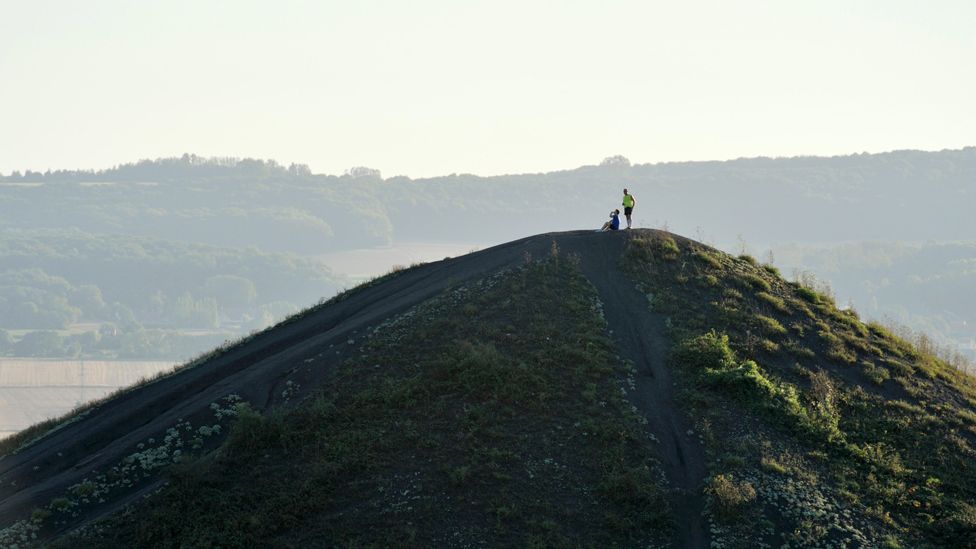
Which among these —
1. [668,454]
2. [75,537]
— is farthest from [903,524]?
[75,537]

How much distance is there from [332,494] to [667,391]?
9782 mm

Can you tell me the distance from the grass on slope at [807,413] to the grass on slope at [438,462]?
2276 mm

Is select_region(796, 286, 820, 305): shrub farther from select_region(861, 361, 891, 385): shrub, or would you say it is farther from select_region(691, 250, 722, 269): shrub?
select_region(861, 361, 891, 385): shrub

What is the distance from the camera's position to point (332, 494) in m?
20.5

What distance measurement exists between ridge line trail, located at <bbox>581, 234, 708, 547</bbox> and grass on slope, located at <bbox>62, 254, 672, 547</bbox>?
0.47 metres

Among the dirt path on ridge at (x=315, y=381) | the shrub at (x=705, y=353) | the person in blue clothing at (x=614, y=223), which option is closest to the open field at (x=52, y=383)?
the dirt path on ridge at (x=315, y=381)

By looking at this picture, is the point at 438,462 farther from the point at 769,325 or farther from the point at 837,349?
the point at 837,349

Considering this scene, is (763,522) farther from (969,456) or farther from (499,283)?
(499,283)

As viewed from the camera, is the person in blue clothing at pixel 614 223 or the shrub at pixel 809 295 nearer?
the shrub at pixel 809 295

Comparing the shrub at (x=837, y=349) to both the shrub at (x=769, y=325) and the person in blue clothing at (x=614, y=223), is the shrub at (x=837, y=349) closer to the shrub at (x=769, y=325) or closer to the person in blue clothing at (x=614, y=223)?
the shrub at (x=769, y=325)

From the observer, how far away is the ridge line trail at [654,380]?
20516 mm

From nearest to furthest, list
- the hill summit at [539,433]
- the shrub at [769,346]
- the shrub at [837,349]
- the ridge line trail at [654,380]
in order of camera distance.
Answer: the hill summit at [539,433] → the ridge line trail at [654,380] → the shrub at [769,346] → the shrub at [837,349]

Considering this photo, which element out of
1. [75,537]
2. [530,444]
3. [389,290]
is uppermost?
[389,290]

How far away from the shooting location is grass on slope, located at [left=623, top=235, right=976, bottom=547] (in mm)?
20266
